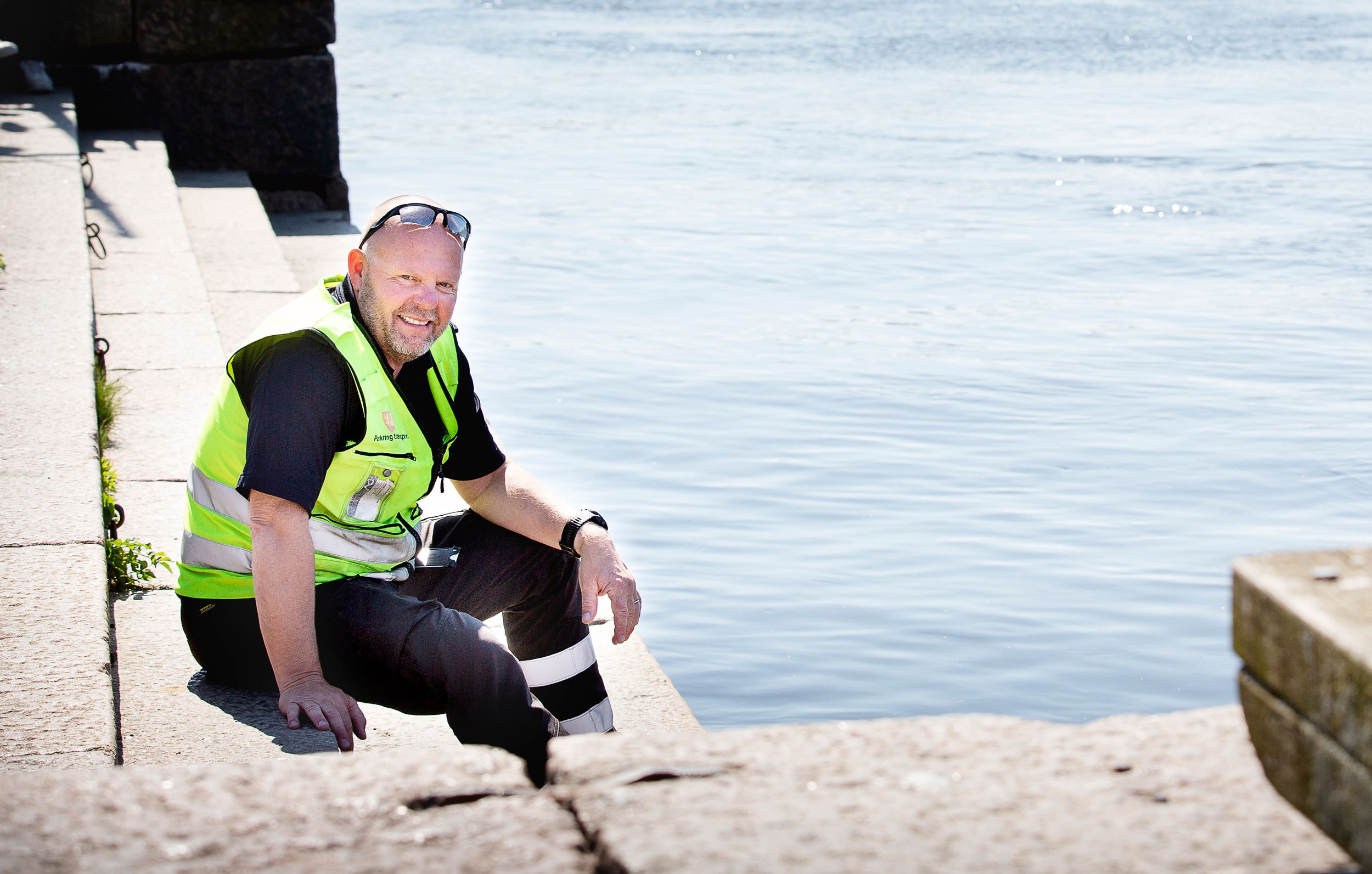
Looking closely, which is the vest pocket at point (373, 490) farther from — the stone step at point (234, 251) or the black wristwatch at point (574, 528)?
the stone step at point (234, 251)

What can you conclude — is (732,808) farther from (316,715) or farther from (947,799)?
(316,715)

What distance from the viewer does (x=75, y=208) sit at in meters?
6.98

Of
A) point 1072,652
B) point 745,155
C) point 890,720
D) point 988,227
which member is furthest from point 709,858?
point 745,155

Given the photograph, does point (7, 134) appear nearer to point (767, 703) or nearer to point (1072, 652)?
point (767, 703)

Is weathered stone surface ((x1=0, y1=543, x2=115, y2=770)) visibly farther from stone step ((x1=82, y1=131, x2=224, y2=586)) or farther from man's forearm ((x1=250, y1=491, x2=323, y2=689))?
stone step ((x1=82, y1=131, x2=224, y2=586))

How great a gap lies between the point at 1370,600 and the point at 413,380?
7.11 ft

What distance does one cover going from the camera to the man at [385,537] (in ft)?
9.70

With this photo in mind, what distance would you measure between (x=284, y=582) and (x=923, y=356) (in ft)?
21.3

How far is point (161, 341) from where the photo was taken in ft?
19.8

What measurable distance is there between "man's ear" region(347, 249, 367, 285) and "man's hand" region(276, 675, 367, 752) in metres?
0.87

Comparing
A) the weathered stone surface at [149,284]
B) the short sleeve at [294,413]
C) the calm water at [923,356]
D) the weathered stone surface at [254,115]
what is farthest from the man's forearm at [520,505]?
the weathered stone surface at [254,115]

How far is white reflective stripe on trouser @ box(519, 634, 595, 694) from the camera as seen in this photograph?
3.43 m

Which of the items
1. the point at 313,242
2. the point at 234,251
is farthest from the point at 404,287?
the point at 313,242

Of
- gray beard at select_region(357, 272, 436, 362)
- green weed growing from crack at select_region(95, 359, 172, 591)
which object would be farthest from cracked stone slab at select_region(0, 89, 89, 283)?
gray beard at select_region(357, 272, 436, 362)
